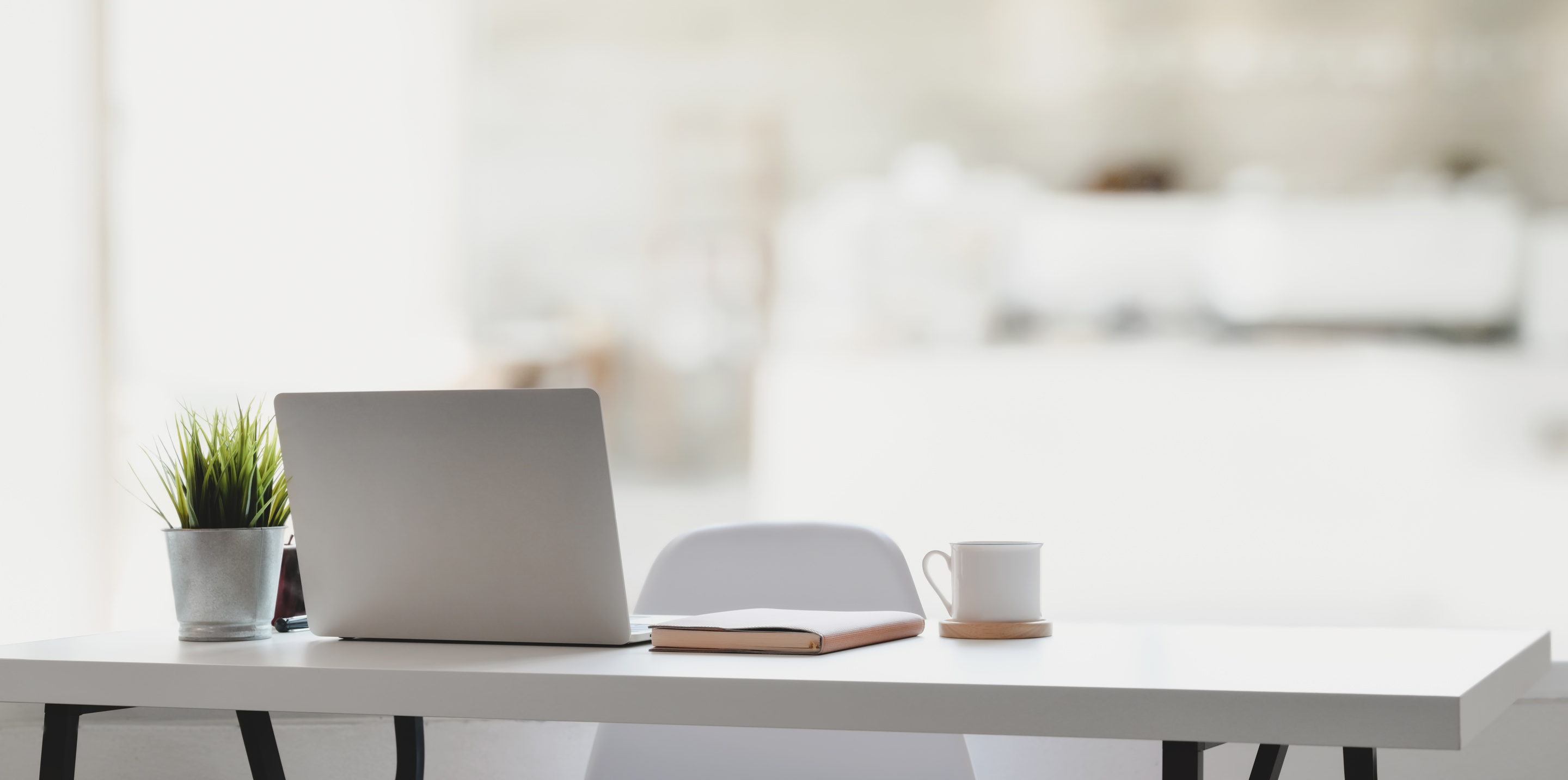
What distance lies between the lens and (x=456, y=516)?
1137mm

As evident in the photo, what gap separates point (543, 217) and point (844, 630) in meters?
1.66

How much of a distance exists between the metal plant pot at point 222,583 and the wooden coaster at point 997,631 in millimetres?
603

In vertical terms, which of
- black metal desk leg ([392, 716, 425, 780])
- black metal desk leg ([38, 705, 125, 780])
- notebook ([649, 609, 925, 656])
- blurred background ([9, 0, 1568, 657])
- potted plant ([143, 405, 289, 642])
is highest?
blurred background ([9, 0, 1568, 657])

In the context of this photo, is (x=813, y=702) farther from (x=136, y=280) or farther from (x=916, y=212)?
(x=136, y=280)

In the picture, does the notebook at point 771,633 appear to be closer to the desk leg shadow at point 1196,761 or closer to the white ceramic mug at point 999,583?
the white ceramic mug at point 999,583

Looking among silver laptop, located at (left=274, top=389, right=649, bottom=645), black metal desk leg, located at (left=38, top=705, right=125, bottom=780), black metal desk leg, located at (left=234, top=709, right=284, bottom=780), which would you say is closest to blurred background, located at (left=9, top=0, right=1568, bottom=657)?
black metal desk leg, located at (left=234, top=709, right=284, bottom=780)

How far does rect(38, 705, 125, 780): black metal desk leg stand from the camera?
3.69 ft

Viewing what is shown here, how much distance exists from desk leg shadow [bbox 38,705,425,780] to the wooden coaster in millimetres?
574

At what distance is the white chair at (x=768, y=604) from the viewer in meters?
1.65

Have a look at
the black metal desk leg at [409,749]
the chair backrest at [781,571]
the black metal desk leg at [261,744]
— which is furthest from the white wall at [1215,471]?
the black metal desk leg at [261,744]

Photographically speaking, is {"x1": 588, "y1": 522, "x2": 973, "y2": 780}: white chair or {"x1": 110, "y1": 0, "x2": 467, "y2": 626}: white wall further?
{"x1": 110, "y1": 0, "x2": 467, "y2": 626}: white wall

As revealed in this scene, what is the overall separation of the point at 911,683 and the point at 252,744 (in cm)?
88

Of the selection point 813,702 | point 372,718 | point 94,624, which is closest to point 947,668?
point 813,702

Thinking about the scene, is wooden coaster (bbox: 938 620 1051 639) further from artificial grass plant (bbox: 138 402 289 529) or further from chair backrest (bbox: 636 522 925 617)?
artificial grass plant (bbox: 138 402 289 529)
